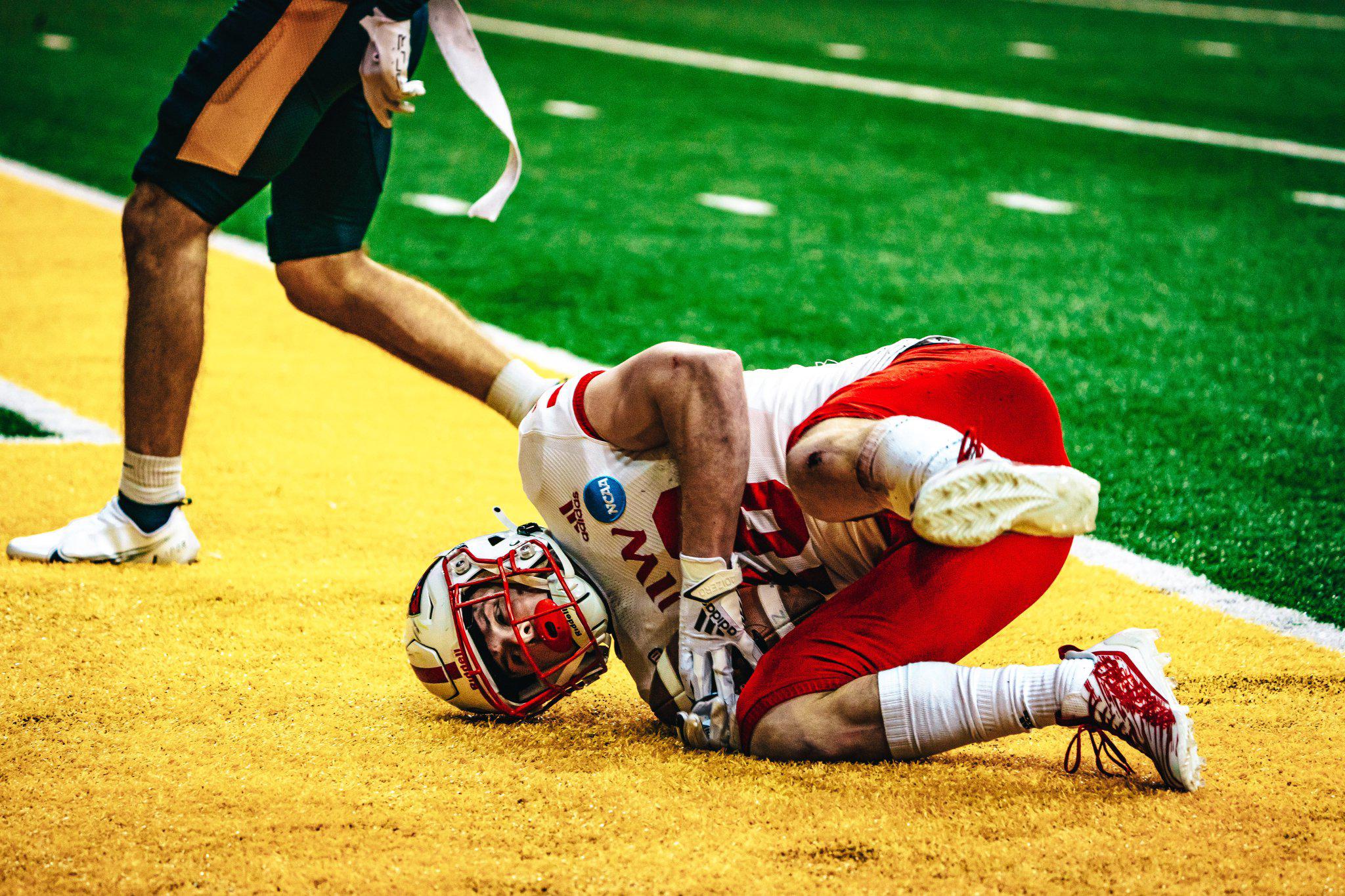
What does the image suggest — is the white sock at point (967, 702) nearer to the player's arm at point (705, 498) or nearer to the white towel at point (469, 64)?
the player's arm at point (705, 498)

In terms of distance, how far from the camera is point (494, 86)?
3424 millimetres

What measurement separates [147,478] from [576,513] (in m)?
1.14

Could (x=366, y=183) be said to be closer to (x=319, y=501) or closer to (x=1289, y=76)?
(x=319, y=501)

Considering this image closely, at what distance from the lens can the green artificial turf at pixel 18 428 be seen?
3.96m

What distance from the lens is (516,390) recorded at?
10.7 ft

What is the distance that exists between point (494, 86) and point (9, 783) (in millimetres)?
2007

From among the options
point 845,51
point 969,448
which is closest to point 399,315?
point 969,448

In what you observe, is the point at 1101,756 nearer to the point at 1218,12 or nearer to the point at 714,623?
the point at 714,623

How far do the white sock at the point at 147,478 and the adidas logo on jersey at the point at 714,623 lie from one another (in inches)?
55.0

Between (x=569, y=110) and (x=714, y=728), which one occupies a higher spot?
(x=714, y=728)

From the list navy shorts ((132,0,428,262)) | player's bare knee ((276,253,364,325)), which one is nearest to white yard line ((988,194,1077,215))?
player's bare knee ((276,253,364,325))

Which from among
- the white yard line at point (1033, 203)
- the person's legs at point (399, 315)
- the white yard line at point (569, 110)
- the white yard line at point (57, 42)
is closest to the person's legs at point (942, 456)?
the person's legs at point (399, 315)

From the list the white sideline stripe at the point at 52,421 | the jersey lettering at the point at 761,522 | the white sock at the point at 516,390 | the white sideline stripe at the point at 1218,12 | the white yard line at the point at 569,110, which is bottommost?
the white sideline stripe at the point at 52,421

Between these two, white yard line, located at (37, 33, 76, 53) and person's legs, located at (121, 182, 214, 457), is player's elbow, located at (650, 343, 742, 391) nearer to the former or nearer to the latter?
person's legs, located at (121, 182, 214, 457)
